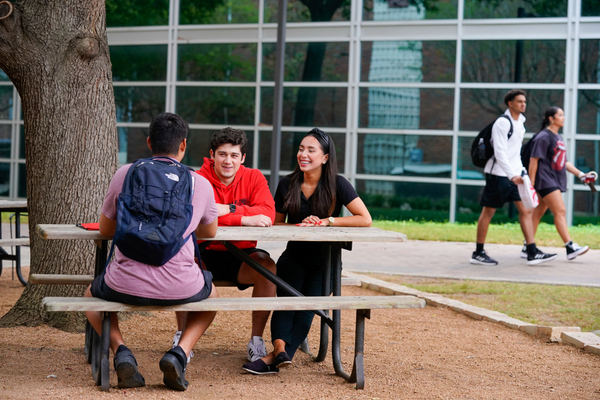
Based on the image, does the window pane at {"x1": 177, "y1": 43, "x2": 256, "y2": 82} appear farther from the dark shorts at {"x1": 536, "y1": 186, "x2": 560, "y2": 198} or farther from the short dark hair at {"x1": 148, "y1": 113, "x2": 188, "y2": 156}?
the short dark hair at {"x1": 148, "y1": 113, "x2": 188, "y2": 156}

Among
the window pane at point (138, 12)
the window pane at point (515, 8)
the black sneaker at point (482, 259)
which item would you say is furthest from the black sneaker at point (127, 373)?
the window pane at point (138, 12)

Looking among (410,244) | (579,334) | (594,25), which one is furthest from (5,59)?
(594,25)

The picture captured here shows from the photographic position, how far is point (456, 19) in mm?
14867

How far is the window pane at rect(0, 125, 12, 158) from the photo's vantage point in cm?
1802

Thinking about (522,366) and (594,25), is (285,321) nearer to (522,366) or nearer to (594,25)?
(522,366)

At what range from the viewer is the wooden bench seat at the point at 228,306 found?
3.44 meters

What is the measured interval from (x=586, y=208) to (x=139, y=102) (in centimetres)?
1033

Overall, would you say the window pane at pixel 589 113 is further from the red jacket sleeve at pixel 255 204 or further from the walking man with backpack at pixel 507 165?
the red jacket sleeve at pixel 255 204

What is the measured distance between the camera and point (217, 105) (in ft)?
53.3

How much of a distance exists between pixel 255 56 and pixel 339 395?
13072 mm

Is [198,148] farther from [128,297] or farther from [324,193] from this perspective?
[128,297]

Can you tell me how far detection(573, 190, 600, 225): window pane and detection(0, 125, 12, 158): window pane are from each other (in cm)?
1369

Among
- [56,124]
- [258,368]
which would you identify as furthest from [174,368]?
[56,124]

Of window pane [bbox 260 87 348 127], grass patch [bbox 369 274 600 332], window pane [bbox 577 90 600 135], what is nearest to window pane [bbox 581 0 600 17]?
window pane [bbox 577 90 600 135]
